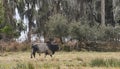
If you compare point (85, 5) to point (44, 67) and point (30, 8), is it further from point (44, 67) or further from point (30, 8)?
point (44, 67)

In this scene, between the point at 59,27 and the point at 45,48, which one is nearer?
the point at 45,48

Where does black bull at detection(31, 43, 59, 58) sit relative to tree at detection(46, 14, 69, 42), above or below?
below

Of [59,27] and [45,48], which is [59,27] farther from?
[45,48]

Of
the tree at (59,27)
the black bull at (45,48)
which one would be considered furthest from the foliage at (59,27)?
the black bull at (45,48)

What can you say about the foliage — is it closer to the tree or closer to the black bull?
the tree

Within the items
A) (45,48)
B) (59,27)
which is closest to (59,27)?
(59,27)

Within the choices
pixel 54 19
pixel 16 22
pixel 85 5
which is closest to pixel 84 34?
pixel 54 19

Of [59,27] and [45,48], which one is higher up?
[59,27]

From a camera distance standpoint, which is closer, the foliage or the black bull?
the black bull

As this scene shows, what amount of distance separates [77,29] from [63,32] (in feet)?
5.65

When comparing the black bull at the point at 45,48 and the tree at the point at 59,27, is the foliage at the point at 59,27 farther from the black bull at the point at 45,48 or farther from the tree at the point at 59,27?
the black bull at the point at 45,48

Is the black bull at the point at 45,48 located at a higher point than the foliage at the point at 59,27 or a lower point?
lower

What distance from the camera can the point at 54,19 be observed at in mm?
41344

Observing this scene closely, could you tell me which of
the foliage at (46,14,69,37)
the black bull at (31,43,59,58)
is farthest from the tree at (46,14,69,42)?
the black bull at (31,43,59,58)
